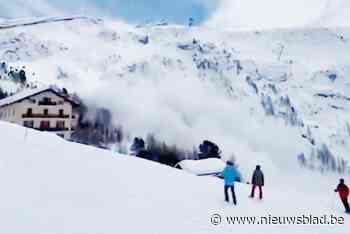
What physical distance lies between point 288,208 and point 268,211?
1.47m

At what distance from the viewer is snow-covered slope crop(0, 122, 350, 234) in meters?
13.1

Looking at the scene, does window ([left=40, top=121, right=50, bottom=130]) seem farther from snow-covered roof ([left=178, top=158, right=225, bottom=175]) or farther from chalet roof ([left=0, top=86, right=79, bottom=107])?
snow-covered roof ([left=178, top=158, right=225, bottom=175])

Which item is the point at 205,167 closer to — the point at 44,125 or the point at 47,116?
the point at 44,125

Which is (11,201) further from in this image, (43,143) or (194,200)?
(43,143)

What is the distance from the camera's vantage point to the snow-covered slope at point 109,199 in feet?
43.0

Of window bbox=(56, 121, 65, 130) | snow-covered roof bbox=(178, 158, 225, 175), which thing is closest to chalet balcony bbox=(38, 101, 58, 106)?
window bbox=(56, 121, 65, 130)

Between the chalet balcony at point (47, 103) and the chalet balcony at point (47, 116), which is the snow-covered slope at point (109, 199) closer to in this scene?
the chalet balcony at point (47, 116)

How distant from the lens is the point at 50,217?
1298 cm

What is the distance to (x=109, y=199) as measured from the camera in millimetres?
15406

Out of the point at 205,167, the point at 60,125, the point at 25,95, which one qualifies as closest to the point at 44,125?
the point at 60,125

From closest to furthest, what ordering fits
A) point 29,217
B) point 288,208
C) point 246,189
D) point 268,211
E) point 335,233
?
point 29,217 < point 335,233 < point 268,211 < point 288,208 < point 246,189

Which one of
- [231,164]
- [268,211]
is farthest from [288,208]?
[231,164]
